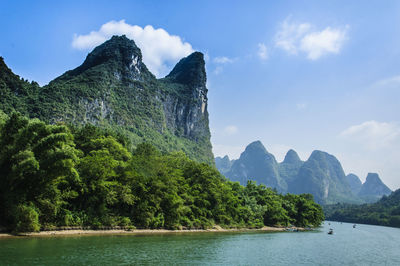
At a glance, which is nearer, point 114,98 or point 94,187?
point 94,187

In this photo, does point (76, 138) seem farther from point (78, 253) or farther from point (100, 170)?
point (78, 253)

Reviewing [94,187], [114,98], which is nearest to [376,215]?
[114,98]

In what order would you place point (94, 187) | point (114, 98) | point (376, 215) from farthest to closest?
point (114, 98) → point (376, 215) → point (94, 187)

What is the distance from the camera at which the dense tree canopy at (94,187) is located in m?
27.5

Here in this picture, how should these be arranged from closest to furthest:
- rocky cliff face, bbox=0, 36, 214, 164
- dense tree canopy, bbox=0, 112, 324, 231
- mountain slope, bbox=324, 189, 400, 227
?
dense tree canopy, bbox=0, 112, 324, 231 < rocky cliff face, bbox=0, 36, 214, 164 < mountain slope, bbox=324, 189, 400, 227

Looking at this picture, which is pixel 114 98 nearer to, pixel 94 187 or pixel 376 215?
pixel 94 187

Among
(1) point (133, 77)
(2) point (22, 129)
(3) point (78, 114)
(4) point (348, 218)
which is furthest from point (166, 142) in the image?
(2) point (22, 129)

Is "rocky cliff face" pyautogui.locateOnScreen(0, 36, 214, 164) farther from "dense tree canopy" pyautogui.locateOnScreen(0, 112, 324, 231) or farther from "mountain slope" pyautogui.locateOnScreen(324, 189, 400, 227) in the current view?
"mountain slope" pyautogui.locateOnScreen(324, 189, 400, 227)

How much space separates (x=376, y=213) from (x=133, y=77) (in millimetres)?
148607

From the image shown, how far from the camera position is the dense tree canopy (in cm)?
2747

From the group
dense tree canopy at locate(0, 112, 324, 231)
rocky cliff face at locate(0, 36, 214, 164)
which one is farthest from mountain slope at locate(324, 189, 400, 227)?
rocky cliff face at locate(0, 36, 214, 164)

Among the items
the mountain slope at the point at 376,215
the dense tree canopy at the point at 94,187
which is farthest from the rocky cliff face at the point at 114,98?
the mountain slope at the point at 376,215

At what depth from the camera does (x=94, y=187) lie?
35.4m

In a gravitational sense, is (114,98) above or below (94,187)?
above
